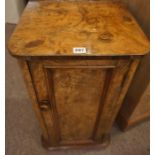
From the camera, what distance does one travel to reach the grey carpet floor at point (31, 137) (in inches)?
46.7

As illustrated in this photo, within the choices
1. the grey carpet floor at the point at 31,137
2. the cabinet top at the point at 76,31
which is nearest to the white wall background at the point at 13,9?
the grey carpet floor at the point at 31,137

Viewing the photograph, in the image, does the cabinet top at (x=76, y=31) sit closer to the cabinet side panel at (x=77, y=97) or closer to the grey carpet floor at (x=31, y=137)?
the cabinet side panel at (x=77, y=97)

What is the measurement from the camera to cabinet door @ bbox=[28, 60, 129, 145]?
0.70 metres

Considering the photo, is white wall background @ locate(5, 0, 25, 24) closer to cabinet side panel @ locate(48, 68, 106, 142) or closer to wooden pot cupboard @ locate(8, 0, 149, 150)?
wooden pot cupboard @ locate(8, 0, 149, 150)

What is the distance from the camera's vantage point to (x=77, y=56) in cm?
62

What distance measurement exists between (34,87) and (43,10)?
0.35m

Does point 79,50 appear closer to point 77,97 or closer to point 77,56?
point 77,56

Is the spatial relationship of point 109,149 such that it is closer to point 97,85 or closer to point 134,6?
point 97,85

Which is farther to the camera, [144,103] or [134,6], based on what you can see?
[144,103]

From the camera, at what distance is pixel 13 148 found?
1.18 meters

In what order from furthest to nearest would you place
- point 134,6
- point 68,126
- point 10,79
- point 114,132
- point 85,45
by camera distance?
point 10,79 → point 114,132 → point 68,126 → point 134,6 → point 85,45

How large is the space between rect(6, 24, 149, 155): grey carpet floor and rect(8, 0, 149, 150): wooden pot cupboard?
320mm

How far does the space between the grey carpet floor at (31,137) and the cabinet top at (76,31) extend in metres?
0.79

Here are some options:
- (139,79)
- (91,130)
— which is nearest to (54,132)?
(91,130)
